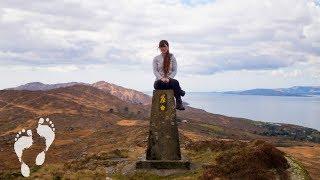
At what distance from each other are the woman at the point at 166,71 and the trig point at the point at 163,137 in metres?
0.29

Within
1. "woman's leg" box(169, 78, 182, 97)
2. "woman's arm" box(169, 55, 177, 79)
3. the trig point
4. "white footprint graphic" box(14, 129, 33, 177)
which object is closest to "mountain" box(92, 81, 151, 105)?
"white footprint graphic" box(14, 129, 33, 177)

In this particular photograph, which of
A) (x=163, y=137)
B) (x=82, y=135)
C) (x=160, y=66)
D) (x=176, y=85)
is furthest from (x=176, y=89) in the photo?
(x=82, y=135)

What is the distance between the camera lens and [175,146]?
57.1 ft

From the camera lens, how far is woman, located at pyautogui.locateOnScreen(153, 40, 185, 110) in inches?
651

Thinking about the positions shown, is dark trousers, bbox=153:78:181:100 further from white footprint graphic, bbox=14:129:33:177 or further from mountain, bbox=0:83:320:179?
white footprint graphic, bbox=14:129:33:177

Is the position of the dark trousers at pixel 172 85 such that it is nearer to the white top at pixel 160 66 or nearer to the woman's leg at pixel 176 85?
the woman's leg at pixel 176 85

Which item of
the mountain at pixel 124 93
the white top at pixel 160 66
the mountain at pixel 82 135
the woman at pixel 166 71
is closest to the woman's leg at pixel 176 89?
the woman at pixel 166 71

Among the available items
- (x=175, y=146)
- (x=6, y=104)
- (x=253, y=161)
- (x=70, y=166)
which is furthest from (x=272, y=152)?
(x=6, y=104)

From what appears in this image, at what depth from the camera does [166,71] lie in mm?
16719

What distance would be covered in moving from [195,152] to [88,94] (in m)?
98.2

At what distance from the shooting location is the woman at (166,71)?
54.3 feet

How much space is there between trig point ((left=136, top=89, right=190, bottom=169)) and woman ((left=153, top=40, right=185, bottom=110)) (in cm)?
29

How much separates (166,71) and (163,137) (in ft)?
8.61

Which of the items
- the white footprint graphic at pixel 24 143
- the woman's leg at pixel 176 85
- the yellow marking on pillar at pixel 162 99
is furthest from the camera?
the white footprint graphic at pixel 24 143
